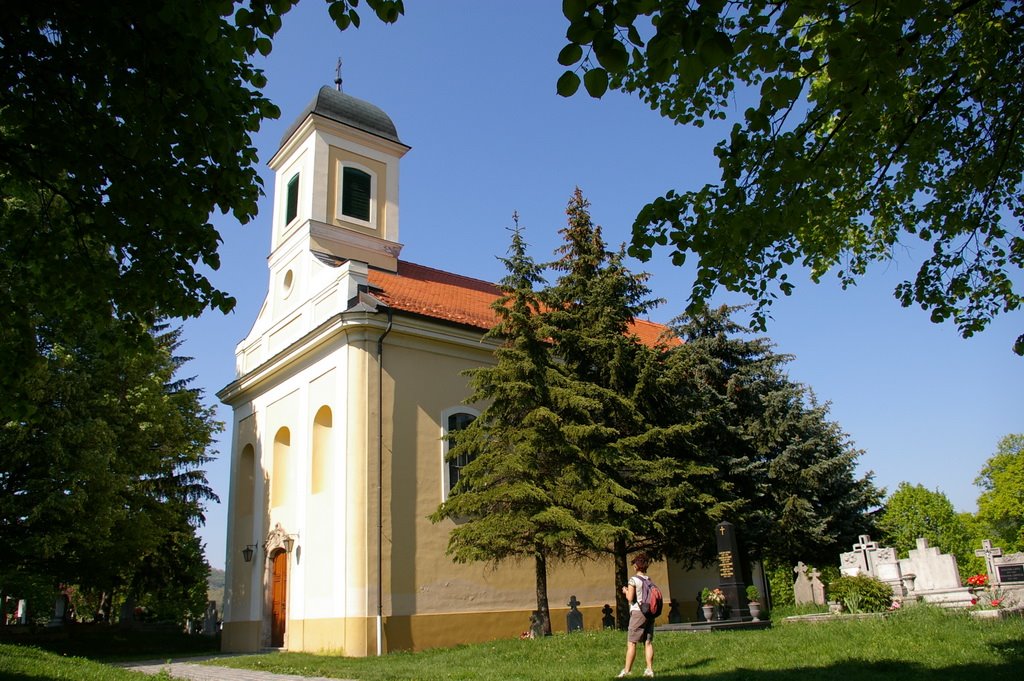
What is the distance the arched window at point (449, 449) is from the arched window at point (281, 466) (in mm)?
5010

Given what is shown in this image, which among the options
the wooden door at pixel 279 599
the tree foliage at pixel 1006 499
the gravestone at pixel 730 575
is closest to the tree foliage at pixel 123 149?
the gravestone at pixel 730 575

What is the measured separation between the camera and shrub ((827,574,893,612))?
46.2 feet

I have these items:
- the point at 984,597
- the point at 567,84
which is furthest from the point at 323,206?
the point at 567,84

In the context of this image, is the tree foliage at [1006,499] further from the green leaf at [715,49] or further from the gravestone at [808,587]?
the green leaf at [715,49]

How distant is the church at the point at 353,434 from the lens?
1770 cm

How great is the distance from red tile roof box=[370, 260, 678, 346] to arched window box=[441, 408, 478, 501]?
94.4 inches

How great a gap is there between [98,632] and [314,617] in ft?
44.1

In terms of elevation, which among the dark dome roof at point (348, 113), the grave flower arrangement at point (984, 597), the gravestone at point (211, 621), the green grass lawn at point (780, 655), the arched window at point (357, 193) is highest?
the dark dome roof at point (348, 113)

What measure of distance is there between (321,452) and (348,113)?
36.7ft

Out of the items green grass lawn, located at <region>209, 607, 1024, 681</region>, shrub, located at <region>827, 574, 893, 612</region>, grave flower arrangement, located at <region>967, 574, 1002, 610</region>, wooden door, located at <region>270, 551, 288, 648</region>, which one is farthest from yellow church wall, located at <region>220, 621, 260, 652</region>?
grave flower arrangement, located at <region>967, 574, 1002, 610</region>

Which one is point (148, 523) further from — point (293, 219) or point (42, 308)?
point (42, 308)

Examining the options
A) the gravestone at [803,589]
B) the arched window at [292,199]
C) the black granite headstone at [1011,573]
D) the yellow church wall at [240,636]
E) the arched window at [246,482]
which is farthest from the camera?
the arched window at [292,199]

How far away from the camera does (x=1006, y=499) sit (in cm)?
5128

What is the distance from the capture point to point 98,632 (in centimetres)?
2670
